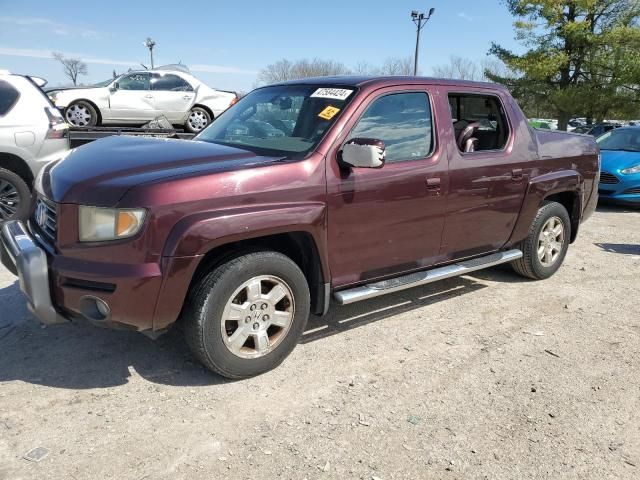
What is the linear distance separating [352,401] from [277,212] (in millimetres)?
1180

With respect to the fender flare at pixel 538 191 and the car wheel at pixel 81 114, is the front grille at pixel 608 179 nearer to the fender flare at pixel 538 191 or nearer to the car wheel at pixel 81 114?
the fender flare at pixel 538 191

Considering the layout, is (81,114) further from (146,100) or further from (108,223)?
(108,223)

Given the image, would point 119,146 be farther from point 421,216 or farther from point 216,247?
point 421,216

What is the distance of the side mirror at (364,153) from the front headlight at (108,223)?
1.27 meters

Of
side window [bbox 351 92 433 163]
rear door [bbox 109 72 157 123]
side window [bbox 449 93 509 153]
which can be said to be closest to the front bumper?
side window [bbox 351 92 433 163]

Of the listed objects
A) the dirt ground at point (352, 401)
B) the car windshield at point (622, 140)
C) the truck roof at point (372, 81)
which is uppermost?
the truck roof at point (372, 81)

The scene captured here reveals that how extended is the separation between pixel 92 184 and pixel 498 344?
2949 mm

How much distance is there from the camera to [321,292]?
11.4 feet

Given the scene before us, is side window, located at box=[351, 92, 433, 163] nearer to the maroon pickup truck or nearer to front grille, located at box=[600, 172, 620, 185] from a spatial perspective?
the maroon pickup truck

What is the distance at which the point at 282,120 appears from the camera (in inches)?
152

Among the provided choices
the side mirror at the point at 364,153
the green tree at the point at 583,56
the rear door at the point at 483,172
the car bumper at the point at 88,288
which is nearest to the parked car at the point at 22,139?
the car bumper at the point at 88,288

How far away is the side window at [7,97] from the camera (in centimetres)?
612

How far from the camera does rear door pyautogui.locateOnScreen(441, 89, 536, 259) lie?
13.5 feet

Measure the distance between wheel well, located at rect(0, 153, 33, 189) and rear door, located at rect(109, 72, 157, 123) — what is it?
6.64 metres
